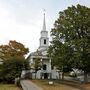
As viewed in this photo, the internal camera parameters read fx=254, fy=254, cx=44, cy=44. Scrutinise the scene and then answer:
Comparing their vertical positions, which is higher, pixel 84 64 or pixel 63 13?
pixel 63 13

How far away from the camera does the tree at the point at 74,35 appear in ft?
145

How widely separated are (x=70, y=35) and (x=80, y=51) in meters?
4.02

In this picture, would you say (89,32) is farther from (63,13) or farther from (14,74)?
(14,74)

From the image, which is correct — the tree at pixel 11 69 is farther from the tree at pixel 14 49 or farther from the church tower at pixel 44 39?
the church tower at pixel 44 39

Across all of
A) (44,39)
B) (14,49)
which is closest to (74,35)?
(14,49)

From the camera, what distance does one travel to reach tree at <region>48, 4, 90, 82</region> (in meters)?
44.1

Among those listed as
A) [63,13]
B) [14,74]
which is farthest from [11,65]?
[63,13]

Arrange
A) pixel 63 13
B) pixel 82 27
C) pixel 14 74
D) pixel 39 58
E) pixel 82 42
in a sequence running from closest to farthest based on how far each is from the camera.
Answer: pixel 82 42 → pixel 82 27 → pixel 63 13 → pixel 14 74 → pixel 39 58

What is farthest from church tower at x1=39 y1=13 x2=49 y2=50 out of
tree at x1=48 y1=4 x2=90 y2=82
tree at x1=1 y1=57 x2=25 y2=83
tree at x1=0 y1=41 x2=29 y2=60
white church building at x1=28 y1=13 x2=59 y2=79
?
tree at x1=48 y1=4 x2=90 y2=82

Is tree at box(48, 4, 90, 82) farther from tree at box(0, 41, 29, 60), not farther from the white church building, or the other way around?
the white church building

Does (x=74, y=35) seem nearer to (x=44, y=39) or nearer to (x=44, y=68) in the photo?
(x=44, y=68)

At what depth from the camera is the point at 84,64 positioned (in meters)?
44.3

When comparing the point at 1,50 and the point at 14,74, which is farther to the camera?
the point at 1,50

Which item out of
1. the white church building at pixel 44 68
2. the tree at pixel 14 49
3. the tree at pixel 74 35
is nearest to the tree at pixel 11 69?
the tree at pixel 74 35
